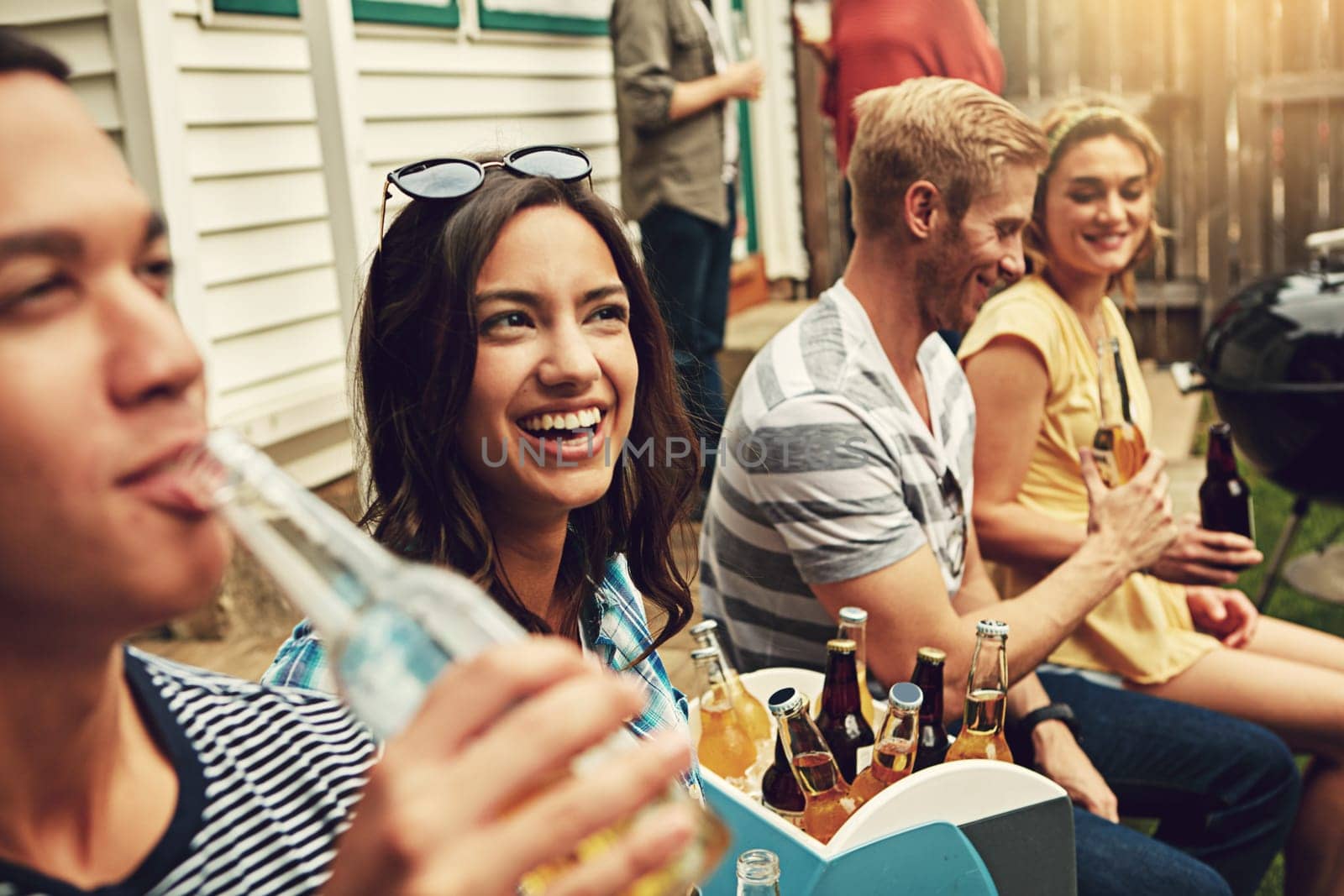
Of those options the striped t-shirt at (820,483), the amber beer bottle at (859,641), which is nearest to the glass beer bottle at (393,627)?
the amber beer bottle at (859,641)

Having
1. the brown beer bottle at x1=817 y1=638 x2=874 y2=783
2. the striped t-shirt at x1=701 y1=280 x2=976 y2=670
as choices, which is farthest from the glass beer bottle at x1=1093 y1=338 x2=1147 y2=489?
the brown beer bottle at x1=817 y1=638 x2=874 y2=783

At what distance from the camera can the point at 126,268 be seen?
2.48 feet

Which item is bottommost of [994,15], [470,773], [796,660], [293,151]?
[796,660]

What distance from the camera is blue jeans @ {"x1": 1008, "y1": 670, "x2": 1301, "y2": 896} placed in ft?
8.16

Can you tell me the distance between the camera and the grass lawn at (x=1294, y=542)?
437 cm

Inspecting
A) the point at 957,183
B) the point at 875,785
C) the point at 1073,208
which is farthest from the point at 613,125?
the point at 875,785

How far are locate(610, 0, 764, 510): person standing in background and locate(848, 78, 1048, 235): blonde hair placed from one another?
2.42 m

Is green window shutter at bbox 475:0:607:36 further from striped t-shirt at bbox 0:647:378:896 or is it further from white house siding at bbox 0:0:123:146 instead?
striped t-shirt at bbox 0:647:378:896

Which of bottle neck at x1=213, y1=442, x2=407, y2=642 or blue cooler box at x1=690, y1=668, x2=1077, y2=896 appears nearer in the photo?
bottle neck at x1=213, y1=442, x2=407, y2=642

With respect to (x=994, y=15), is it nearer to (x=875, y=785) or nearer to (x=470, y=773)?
(x=875, y=785)

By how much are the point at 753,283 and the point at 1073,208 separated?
5.84m

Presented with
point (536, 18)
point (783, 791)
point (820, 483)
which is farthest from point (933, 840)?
point (536, 18)

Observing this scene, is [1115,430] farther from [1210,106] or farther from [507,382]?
[1210,106]

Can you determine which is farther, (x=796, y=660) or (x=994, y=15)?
(x=994, y=15)
